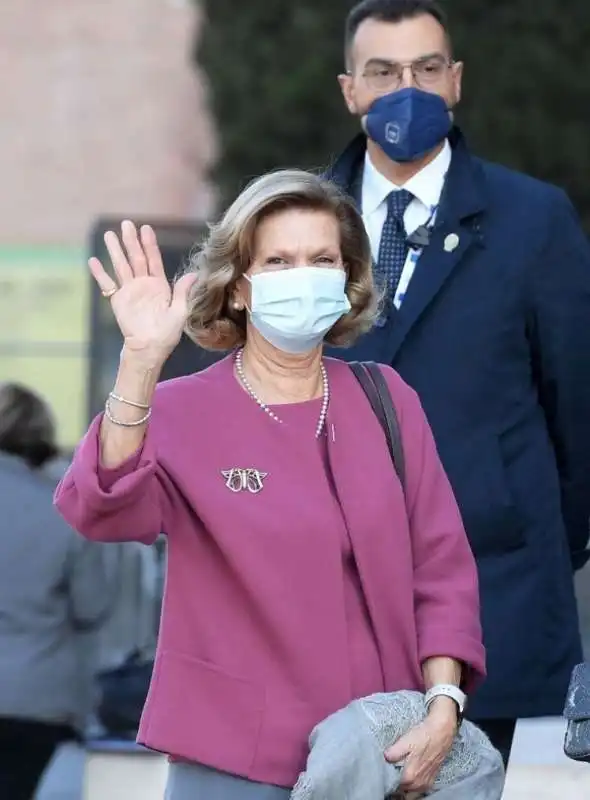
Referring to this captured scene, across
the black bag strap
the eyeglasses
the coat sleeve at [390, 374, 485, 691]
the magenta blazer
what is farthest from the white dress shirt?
the magenta blazer

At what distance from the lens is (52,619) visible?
588 cm

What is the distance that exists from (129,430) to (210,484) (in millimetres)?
181

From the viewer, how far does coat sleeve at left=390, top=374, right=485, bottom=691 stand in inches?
123

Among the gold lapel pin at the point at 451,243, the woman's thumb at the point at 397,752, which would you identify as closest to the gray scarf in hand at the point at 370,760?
the woman's thumb at the point at 397,752

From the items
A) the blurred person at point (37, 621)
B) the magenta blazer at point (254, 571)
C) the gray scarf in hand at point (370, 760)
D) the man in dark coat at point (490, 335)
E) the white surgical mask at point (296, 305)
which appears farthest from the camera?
the blurred person at point (37, 621)

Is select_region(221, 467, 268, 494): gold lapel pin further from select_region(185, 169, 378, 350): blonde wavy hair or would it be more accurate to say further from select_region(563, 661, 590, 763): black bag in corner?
select_region(563, 661, 590, 763): black bag in corner

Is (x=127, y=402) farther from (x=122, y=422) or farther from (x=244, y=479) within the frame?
(x=244, y=479)

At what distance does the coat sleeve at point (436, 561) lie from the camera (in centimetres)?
312

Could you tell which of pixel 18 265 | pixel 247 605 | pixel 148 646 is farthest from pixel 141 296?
pixel 18 265

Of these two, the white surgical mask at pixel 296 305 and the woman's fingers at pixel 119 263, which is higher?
the woman's fingers at pixel 119 263

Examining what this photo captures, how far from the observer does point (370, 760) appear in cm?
289

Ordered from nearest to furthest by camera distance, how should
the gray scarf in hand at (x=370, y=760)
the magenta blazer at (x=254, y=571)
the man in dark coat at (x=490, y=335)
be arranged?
the gray scarf in hand at (x=370, y=760) → the magenta blazer at (x=254, y=571) → the man in dark coat at (x=490, y=335)

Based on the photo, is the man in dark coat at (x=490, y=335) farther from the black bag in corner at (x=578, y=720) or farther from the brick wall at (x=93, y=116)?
the brick wall at (x=93, y=116)

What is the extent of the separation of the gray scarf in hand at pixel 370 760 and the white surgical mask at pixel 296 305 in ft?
1.96
